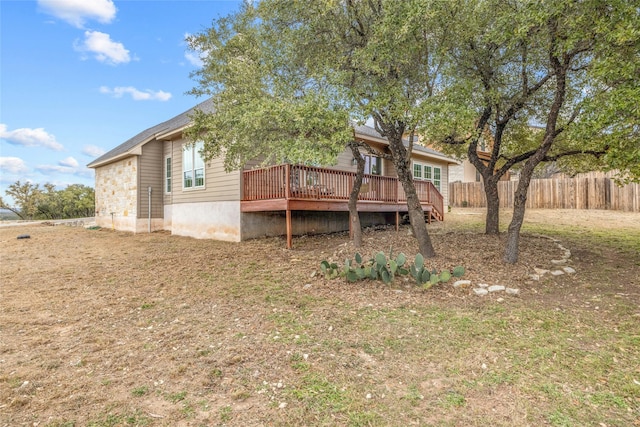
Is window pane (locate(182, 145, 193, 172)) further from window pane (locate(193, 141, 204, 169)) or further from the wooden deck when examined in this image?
the wooden deck

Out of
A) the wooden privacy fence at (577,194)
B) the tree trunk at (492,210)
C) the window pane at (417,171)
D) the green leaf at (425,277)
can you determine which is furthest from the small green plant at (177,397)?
the wooden privacy fence at (577,194)

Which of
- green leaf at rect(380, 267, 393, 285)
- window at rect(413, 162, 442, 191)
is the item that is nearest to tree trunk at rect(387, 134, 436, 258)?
green leaf at rect(380, 267, 393, 285)

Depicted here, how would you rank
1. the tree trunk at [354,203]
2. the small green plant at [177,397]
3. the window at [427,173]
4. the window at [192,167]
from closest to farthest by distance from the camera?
the small green plant at [177,397]
the tree trunk at [354,203]
the window at [192,167]
the window at [427,173]

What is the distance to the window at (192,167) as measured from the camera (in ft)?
40.5

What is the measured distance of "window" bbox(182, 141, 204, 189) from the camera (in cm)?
1236

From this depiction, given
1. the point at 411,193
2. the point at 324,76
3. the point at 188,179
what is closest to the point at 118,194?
the point at 188,179

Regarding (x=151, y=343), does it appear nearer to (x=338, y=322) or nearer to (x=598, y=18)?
(x=338, y=322)

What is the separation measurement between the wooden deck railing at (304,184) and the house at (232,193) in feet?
0.10

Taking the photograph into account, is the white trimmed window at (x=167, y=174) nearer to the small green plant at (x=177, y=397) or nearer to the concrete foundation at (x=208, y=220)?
the concrete foundation at (x=208, y=220)

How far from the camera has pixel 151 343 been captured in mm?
3840

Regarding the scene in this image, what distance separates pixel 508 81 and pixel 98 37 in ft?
47.9

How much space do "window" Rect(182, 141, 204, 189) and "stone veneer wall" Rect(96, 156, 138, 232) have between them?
114 inches

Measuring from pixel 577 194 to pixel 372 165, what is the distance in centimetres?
1157

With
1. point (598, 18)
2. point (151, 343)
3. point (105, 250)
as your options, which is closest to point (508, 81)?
point (598, 18)
